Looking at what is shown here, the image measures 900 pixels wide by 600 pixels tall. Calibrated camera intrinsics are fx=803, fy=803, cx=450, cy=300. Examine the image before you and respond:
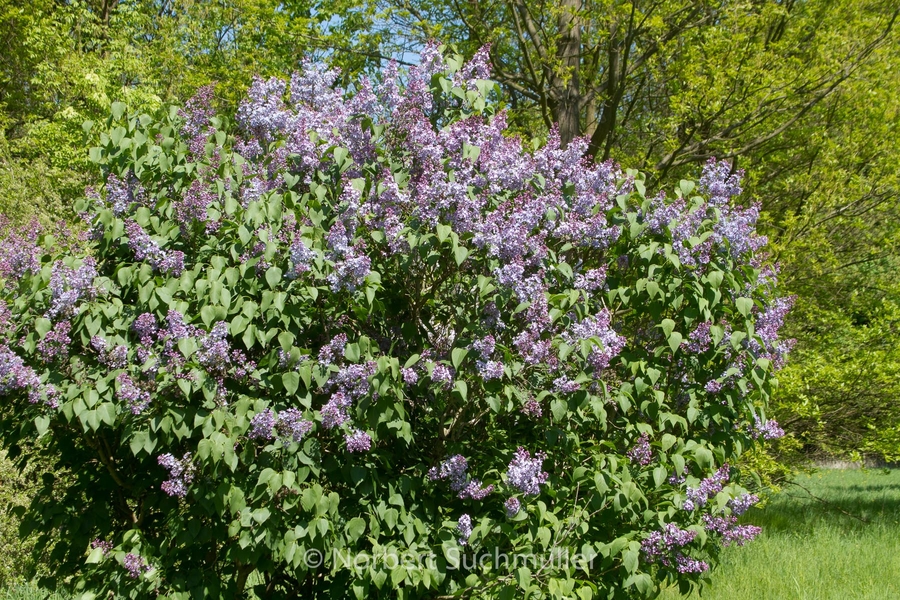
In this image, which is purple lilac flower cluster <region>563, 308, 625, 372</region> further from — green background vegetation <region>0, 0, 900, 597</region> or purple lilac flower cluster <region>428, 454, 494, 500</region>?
green background vegetation <region>0, 0, 900, 597</region>

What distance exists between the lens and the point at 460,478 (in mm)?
3521

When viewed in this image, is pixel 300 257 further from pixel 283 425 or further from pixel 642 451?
pixel 642 451

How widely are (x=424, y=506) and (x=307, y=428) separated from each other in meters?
0.80

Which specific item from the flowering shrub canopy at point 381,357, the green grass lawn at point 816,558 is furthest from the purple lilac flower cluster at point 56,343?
the green grass lawn at point 816,558

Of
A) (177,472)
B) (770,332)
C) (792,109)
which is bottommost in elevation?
(177,472)

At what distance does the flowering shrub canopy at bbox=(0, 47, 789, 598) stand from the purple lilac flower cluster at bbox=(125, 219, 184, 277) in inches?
0.5

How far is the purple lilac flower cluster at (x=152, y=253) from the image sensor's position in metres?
3.37

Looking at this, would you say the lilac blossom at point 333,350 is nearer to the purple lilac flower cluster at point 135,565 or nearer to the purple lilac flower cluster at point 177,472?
the purple lilac flower cluster at point 177,472

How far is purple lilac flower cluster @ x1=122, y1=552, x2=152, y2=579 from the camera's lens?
329cm

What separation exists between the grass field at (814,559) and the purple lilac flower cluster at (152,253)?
11.9ft

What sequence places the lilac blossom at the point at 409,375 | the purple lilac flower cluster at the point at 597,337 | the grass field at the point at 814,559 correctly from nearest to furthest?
the lilac blossom at the point at 409,375 → the purple lilac flower cluster at the point at 597,337 → the grass field at the point at 814,559

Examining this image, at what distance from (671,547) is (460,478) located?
39.6 inches

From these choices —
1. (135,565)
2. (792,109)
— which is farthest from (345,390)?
(792,109)

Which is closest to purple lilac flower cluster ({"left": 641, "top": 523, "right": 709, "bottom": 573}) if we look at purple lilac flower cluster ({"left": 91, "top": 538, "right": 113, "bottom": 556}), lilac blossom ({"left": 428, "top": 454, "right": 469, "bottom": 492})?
lilac blossom ({"left": 428, "top": 454, "right": 469, "bottom": 492})
